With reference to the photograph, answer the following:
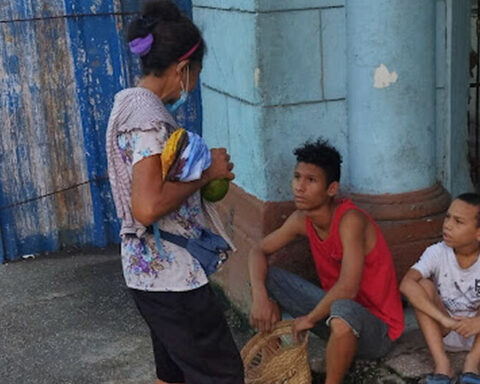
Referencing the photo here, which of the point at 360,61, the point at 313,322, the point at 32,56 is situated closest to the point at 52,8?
the point at 32,56

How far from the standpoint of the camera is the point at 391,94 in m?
3.95

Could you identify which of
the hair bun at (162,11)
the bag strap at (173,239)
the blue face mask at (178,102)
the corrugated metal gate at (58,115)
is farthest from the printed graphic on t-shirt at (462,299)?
the corrugated metal gate at (58,115)

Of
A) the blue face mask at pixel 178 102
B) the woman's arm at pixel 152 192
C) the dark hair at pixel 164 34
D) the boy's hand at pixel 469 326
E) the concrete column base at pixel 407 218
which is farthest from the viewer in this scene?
the concrete column base at pixel 407 218

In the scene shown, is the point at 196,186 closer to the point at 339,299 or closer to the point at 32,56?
the point at 339,299

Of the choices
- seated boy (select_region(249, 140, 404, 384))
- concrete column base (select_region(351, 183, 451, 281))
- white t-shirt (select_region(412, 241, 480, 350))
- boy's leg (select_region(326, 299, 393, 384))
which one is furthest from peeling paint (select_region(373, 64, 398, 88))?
boy's leg (select_region(326, 299, 393, 384))

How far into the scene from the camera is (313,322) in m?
3.60

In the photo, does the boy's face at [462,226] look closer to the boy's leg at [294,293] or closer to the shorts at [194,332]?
the boy's leg at [294,293]

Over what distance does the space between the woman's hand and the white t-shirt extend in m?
1.37

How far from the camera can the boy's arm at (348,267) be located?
3.54m

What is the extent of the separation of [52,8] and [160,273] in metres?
3.10

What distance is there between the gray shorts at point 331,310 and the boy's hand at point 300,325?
8 cm

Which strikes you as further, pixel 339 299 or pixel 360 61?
pixel 360 61

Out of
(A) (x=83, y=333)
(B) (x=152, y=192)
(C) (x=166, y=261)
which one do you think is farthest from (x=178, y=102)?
(A) (x=83, y=333)

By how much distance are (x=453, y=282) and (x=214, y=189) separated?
4.65 ft
